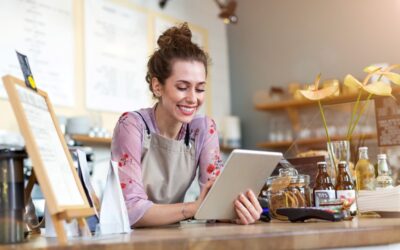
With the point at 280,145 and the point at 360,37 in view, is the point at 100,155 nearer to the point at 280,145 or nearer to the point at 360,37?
the point at 280,145

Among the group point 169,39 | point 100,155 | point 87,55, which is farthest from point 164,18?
point 169,39

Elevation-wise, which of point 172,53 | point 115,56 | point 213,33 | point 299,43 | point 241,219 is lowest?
point 241,219

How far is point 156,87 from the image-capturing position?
192 cm

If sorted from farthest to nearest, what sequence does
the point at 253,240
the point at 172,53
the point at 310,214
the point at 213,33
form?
the point at 213,33
the point at 172,53
the point at 310,214
the point at 253,240

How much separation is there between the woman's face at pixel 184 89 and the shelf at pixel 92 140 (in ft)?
6.74

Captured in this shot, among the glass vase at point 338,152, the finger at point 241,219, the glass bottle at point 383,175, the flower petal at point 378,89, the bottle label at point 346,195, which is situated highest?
the flower petal at point 378,89

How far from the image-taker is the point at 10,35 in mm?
3596

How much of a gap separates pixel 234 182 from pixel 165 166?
0.44 m

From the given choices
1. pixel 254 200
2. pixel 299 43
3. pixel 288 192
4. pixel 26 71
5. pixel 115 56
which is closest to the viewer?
pixel 26 71

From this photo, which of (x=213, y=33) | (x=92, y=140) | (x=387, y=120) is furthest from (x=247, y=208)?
(x=213, y=33)

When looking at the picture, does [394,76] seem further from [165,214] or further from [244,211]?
[165,214]

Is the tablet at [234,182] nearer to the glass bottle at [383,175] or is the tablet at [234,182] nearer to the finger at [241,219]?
the finger at [241,219]

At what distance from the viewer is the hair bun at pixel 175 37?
1900 millimetres

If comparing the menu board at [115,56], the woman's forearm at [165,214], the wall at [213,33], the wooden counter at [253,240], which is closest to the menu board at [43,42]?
the menu board at [115,56]
